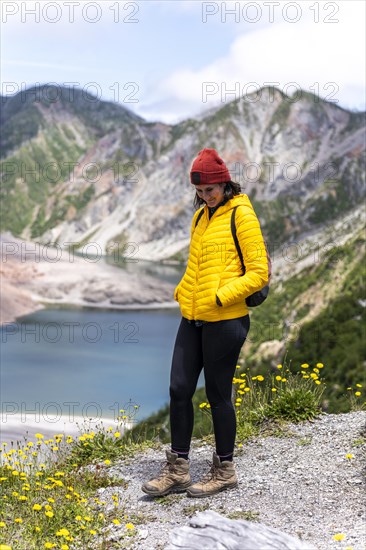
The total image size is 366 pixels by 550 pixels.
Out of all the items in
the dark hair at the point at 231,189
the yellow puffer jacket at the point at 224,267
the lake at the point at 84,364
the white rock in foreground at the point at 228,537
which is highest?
the dark hair at the point at 231,189

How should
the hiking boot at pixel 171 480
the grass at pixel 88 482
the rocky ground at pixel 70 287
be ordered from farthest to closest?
the rocky ground at pixel 70 287
the hiking boot at pixel 171 480
the grass at pixel 88 482

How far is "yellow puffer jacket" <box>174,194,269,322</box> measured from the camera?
638 centimetres

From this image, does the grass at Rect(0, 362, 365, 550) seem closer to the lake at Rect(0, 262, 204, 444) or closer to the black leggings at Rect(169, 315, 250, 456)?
the black leggings at Rect(169, 315, 250, 456)

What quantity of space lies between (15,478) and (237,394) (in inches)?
Result: 135

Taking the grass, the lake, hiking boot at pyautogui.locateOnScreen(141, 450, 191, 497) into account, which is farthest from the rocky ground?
hiking boot at pyautogui.locateOnScreen(141, 450, 191, 497)

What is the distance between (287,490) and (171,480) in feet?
3.97

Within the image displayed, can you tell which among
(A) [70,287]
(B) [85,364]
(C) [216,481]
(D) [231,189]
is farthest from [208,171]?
(A) [70,287]

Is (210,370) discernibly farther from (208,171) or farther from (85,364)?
(85,364)

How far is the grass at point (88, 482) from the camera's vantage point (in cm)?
611

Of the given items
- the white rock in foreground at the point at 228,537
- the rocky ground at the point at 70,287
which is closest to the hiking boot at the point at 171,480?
the white rock in foreground at the point at 228,537

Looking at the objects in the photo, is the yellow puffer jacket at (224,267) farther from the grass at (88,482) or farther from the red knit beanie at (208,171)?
the grass at (88,482)

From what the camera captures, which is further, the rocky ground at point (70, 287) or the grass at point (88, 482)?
the rocky ground at point (70, 287)

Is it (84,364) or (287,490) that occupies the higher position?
(287,490)

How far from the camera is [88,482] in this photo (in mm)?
7621
